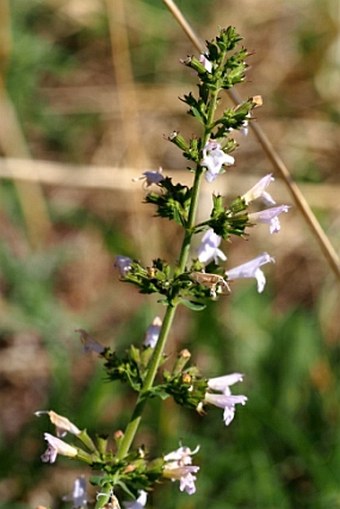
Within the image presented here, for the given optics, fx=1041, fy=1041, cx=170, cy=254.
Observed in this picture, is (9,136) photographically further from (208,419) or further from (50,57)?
(208,419)

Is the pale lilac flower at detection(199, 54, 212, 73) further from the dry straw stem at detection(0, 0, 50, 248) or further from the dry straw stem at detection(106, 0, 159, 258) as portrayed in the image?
the dry straw stem at detection(0, 0, 50, 248)

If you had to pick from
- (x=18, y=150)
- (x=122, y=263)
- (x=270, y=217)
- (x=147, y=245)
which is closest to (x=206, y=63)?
(x=270, y=217)

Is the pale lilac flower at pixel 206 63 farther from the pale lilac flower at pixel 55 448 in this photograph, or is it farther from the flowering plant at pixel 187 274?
the pale lilac flower at pixel 55 448

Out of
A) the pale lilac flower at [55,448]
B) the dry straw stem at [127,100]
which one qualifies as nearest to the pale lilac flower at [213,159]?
the pale lilac flower at [55,448]

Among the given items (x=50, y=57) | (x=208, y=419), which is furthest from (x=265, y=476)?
(x=50, y=57)

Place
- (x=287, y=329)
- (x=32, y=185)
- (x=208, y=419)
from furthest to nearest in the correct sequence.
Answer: (x=32, y=185) → (x=287, y=329) → (x=208, y=419)

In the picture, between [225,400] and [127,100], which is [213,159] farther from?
[127,100]

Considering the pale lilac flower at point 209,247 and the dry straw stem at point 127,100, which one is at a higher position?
the dry straw stem at point 127,100
